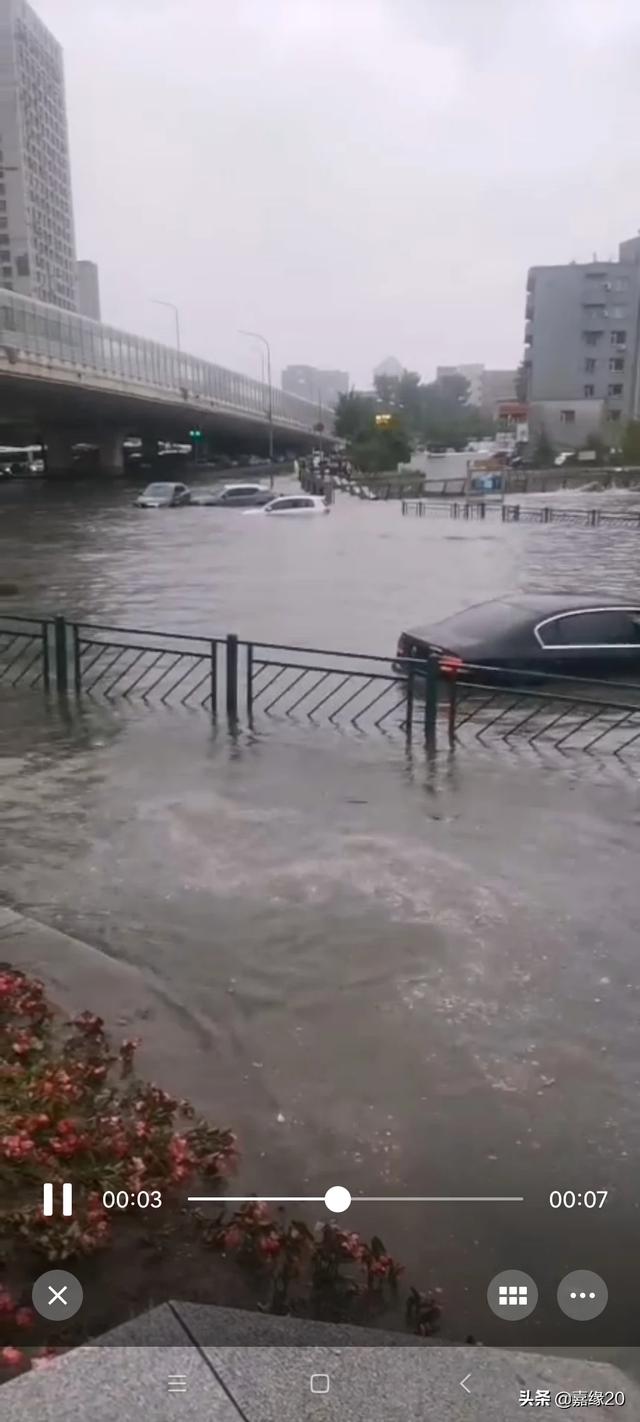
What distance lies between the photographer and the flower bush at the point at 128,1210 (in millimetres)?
3023

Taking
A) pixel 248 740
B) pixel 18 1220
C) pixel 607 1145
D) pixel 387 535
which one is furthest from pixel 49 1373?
pixel 387 535

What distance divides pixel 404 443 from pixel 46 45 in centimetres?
8907

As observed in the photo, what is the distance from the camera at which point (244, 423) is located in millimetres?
92938

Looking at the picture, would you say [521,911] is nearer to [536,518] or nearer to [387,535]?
[387,535]

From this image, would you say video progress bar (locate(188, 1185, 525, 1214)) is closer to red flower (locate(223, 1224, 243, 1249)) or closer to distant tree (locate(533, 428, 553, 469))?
red flower (locate(223, 1224, 243, 1249))

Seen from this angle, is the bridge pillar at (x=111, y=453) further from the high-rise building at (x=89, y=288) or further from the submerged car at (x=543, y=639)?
the high-rise building at (x=89, y=288)

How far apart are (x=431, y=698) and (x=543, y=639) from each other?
9.18 ft

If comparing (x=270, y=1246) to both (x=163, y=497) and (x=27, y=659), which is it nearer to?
(x=27, y=659)

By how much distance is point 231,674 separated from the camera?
35.4ft

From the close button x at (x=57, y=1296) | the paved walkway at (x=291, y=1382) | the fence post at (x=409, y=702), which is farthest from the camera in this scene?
the fence post at (x=409, y=702)

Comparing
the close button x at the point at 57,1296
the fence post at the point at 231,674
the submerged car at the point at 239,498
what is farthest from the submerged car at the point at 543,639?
the submerged car at the point at 239,498
